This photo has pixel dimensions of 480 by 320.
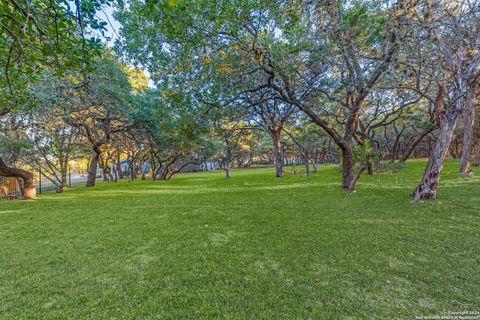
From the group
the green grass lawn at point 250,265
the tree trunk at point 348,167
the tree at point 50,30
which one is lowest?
the green grass lawn at point 250,265

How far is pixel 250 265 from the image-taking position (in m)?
2.26

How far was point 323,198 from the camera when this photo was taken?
5559mm

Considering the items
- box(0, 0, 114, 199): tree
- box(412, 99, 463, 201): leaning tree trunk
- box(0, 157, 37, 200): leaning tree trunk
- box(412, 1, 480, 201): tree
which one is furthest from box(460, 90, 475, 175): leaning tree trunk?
box(0, 157, 37, 200): leaning tree trunk

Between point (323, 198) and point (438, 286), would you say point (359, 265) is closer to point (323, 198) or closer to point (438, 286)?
point (438, 286)

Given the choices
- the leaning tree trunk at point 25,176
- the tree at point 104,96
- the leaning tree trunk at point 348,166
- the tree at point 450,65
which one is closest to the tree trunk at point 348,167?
the leaning tree trunk at point 348,166

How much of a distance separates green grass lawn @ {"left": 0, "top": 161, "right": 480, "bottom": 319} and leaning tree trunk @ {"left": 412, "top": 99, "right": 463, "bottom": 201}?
0.60 m

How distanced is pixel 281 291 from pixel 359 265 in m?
0.97

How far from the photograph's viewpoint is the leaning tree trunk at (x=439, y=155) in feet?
15.2

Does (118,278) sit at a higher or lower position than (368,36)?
lower

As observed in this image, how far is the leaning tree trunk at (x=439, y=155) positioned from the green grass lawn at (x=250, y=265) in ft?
1.98

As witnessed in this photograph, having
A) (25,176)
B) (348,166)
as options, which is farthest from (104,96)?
(348,166)

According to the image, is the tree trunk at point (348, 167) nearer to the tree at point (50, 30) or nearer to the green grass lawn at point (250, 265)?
the green grass lawn at point (250, 265)

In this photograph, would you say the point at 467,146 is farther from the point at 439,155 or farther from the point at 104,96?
the point at 104,96

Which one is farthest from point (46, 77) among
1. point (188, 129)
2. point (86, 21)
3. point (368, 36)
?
point (368, 36)
